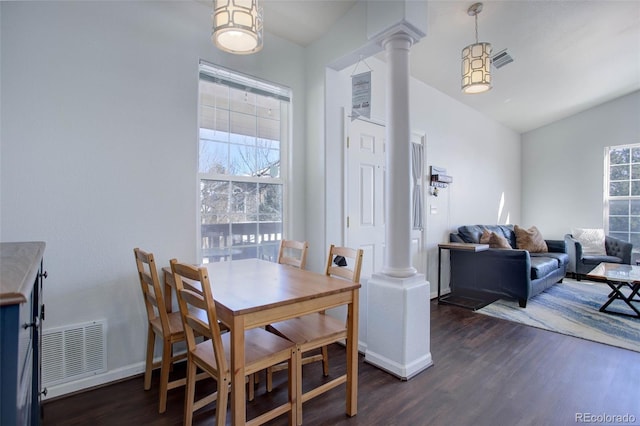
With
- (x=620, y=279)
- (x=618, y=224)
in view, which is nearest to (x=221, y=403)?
(x=620, y=279)

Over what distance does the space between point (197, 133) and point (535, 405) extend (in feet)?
9.87

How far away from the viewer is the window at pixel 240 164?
2.61 meters

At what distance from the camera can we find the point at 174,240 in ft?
7.77

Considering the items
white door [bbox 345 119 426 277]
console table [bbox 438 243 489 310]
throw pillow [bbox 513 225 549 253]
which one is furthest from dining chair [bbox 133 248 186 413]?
throw pillow [bbox 513 225 549 253]

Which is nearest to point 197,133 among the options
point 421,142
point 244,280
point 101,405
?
point 244,280

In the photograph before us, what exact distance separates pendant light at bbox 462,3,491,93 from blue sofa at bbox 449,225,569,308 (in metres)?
2.15

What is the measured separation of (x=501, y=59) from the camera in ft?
11.5

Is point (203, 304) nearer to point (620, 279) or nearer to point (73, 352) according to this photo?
point (73, 352)

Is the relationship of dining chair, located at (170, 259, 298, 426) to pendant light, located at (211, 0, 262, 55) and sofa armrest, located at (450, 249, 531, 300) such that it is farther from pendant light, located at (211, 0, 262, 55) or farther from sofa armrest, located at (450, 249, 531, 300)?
sofa armrest, located at (450, 249, 531, 300)

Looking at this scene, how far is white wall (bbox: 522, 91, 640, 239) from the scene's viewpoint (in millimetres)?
5602

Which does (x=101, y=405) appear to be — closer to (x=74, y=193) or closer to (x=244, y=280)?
(x=244, y=280)

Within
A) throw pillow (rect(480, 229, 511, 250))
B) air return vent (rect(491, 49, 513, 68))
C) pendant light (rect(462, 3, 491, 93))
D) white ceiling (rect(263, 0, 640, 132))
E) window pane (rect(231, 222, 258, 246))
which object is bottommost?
throw pillow (rect(480, 229, 511, 250))

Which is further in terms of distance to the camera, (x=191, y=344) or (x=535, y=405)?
(x=535, y=405)

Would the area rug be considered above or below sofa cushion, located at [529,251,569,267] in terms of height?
below
